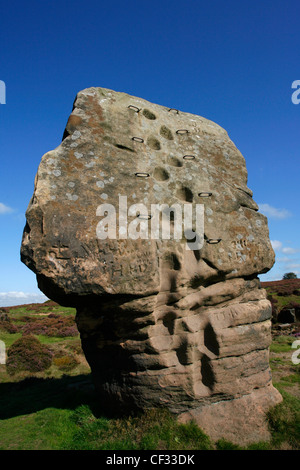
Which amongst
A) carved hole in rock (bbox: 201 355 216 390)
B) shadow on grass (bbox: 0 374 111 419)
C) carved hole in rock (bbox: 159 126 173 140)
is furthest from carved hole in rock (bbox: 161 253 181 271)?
shadow on grass (bbox: 0 374 111 419)

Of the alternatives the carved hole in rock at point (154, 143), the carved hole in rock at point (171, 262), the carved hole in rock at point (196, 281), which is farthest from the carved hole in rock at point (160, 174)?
the carved hole in rock at point (196, 281)

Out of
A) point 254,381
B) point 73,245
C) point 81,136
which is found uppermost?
point 81,136

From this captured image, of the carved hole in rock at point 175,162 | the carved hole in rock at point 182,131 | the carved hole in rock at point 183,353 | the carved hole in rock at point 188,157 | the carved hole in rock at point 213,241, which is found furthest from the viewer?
the carved hole in rock at point 182,131

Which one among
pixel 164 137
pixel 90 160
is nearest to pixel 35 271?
pixel 90 160

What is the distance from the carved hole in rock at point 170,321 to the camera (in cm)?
755

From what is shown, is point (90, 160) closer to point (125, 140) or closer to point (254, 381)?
point (125, 140)

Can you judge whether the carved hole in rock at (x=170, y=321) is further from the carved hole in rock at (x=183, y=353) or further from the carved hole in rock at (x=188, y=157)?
the carved hole in rock at (x=188, y=157)

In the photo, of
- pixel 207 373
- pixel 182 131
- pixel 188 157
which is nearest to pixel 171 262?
pixel 207 373

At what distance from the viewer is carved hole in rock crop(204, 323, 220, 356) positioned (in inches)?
298

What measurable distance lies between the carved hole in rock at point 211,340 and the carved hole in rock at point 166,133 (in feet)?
16.8

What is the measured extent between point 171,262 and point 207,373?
2689 millimetres
